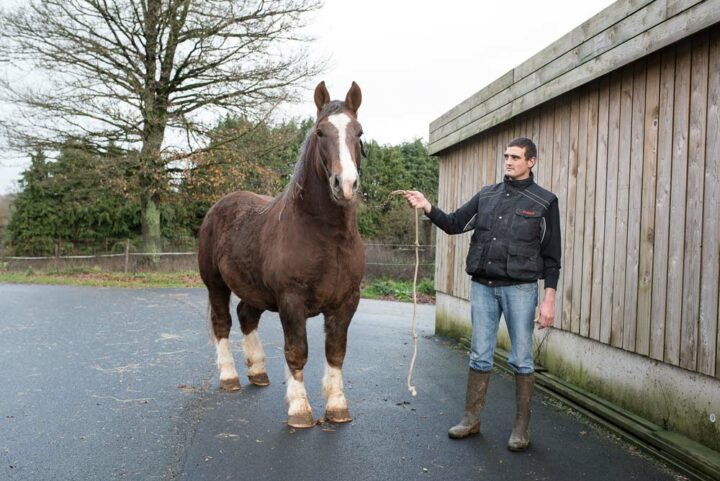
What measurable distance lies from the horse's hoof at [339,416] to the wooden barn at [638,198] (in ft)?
6.73

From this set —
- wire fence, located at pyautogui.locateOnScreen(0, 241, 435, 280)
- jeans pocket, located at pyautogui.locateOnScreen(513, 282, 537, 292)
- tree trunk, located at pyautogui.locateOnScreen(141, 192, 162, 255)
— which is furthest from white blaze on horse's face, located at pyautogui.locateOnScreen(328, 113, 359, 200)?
tree trunk, located at pyautogui.locateOnScreen(141, 192, 162, 255)

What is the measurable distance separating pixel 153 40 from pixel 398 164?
48.2ft

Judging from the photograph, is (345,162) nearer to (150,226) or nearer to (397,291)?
(397,291)

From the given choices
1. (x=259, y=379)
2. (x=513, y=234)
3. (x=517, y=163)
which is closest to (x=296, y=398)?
(x=259, y=379)

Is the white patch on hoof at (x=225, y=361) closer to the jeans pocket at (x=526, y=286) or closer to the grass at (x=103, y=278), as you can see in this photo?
the jeans pocket at (x=526, y=286)

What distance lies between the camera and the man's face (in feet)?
12.3

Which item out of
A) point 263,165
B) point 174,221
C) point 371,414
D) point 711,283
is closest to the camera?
point 711,283

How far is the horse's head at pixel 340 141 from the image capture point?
11.1ft

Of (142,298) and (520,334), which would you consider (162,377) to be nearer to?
(520,334)

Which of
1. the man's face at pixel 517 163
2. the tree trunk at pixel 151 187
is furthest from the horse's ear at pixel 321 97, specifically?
the tree trunk at pixel 151 187

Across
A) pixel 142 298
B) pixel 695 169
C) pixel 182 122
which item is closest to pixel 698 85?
pixel 695 169

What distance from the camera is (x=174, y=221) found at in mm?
27125

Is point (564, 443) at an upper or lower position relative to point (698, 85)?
lower

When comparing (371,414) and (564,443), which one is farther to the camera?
(371,414)
